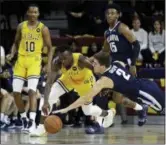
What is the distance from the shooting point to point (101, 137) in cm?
978

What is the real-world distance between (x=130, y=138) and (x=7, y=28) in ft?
A: 24.8

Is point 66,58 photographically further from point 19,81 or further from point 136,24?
point 136,24

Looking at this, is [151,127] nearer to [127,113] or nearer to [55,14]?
[127,113]

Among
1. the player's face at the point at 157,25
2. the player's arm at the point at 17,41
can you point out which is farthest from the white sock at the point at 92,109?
the player's face at the point at 157,25

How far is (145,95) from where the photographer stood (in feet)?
33.4

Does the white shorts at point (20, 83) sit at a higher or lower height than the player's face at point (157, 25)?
lower

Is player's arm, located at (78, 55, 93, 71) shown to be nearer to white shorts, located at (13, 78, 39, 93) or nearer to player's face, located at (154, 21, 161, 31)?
white shorts, located at (13, 78, 39, 93)

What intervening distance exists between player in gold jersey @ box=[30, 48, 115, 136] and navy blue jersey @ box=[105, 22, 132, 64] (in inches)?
26.9

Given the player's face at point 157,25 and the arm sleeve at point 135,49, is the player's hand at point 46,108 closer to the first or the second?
the arm sleeve at point 135,49

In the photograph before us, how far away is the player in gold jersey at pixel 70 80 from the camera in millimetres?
9625

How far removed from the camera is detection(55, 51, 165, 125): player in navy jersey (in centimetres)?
862

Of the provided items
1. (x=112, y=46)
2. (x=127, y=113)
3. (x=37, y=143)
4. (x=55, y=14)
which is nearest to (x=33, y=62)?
(x=112, y=46)

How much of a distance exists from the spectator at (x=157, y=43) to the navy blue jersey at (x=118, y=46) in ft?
12.3

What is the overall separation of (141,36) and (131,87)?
5248 millimetres
